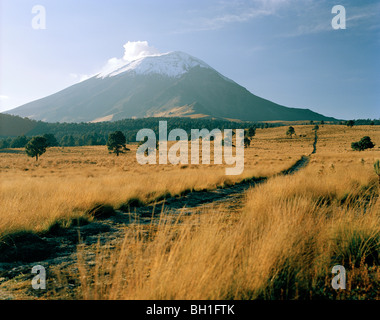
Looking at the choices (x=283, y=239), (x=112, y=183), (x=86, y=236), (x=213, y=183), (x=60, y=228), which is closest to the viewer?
(x=283, y=239)

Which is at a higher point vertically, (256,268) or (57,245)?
(256,268)

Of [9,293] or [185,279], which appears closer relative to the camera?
[185,279]

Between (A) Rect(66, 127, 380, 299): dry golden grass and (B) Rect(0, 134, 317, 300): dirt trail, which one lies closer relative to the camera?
(A) Rect(66, 127, 380, 299): dry golden grass

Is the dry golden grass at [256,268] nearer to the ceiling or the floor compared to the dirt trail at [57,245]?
nearer to the ceiling

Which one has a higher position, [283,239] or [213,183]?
[283,239]

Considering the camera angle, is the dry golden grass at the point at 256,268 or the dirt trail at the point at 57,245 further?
the dirt trail at the point at 57,245

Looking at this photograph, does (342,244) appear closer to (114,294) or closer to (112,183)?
(114,294)

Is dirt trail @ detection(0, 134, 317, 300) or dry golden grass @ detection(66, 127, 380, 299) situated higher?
dry golden grass @ detection(66, 127, 380, 299)

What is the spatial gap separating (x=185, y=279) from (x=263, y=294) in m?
0.82

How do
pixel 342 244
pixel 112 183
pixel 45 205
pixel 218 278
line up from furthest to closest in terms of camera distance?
pixel 112 183 < pixel 45 205 < pixel 342 244 < pixel 218 278

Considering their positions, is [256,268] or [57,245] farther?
[57,245]

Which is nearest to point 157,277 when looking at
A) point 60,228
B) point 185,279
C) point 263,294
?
point 185,279

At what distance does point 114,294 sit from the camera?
2.13m
